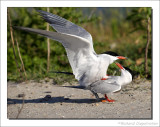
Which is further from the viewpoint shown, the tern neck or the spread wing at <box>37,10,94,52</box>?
the tern neck

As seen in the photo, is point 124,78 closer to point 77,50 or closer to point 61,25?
point 77,50

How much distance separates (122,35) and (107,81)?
518cm

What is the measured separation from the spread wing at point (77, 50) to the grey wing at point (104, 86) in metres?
0.27

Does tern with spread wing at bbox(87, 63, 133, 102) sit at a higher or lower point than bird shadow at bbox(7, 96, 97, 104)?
higher

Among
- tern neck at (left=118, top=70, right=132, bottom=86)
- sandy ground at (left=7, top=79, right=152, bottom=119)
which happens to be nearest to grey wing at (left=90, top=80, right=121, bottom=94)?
tern neck at (left=118, top=70, right=132, bottom=86)

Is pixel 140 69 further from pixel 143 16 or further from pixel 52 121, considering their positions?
pixel 52 121

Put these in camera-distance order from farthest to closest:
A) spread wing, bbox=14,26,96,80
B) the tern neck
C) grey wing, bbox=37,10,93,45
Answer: the tern neck
grey wing, bbox=37,10,93,45
spread wing, bbox=14,26,96,80

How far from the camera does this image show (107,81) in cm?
362

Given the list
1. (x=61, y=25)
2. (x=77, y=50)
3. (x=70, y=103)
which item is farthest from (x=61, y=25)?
(x=70, y=103)

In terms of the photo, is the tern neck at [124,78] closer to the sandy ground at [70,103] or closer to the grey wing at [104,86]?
the grey wing at [104,86]

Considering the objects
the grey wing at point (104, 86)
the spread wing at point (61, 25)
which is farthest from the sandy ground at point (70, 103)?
the spread wing at point (61, 25)

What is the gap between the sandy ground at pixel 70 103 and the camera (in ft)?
10.6

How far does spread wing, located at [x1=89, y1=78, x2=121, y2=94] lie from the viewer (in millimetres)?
3484

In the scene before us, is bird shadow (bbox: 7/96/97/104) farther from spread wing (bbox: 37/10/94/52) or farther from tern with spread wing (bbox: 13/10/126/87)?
spread wing (bbox: 37/10/94/52)
